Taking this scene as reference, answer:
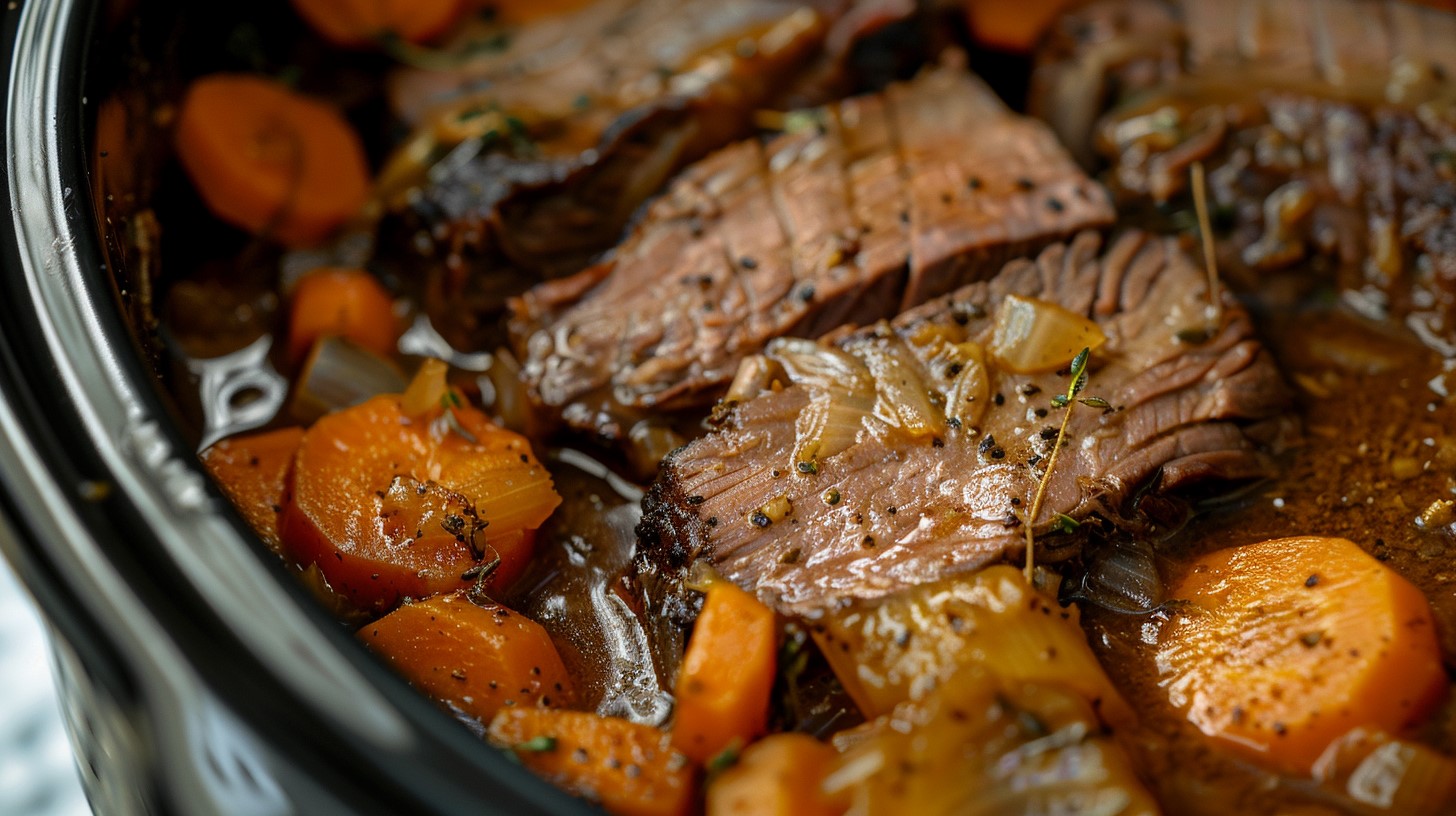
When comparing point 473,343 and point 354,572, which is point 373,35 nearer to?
point 473,343

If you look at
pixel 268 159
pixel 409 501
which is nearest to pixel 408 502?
pixel 409 501

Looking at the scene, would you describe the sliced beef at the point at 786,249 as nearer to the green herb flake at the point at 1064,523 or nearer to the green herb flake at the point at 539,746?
the green herb flake at the point at 1064,523

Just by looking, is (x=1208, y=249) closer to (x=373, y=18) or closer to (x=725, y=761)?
(x=725, y=761)

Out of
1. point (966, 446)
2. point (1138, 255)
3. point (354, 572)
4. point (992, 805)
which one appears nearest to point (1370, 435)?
point (1138, 255)

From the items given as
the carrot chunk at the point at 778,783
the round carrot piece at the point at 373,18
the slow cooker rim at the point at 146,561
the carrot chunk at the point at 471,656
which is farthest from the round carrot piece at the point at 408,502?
the round carrot piece at the point at 373,18

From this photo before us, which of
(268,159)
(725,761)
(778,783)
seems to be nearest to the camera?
(778,783)
